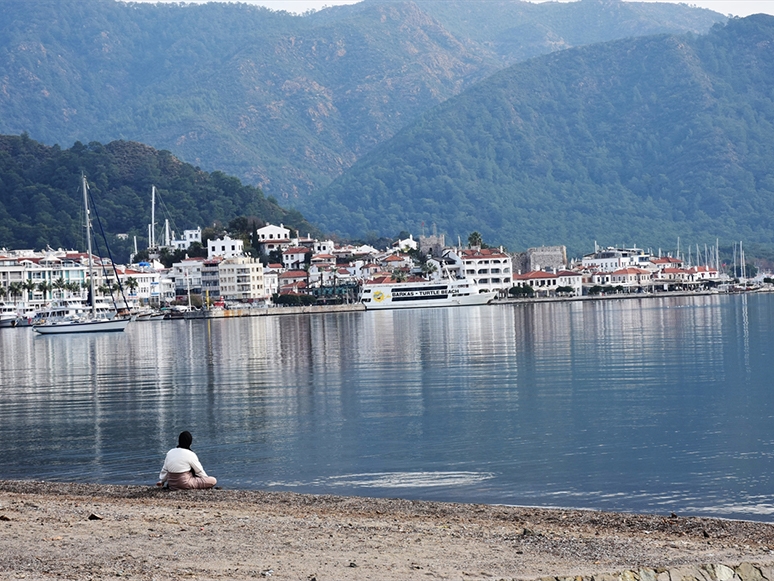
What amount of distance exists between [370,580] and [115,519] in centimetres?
419

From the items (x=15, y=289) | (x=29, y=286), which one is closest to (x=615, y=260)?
(x=29, y=286)

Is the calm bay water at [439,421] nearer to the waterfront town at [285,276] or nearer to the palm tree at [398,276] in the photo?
the waterfront town at [285,276]

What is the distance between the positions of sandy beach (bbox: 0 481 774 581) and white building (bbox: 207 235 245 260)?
127 meters

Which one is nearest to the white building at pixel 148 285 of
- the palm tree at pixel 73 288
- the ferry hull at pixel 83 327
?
the palm tree at pixel 73 288

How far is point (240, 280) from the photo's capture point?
5236 inches

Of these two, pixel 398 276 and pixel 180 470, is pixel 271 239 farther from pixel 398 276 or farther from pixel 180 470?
→ pixel 180 470

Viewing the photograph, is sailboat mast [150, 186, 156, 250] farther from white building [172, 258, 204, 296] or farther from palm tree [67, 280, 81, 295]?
palm tree [67, 280, 81, 295]

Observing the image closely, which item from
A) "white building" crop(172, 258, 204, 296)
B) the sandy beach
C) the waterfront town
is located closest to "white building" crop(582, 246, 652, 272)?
the waterfront town

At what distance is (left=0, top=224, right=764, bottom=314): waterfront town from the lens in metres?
128

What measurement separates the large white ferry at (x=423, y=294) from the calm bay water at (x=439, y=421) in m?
77.1

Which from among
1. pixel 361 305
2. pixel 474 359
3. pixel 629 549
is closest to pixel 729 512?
pixel 629 549

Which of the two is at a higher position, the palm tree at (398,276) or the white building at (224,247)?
the white building at (224,247)

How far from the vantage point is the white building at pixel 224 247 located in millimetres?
142500

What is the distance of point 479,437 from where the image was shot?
22375 millimetres
